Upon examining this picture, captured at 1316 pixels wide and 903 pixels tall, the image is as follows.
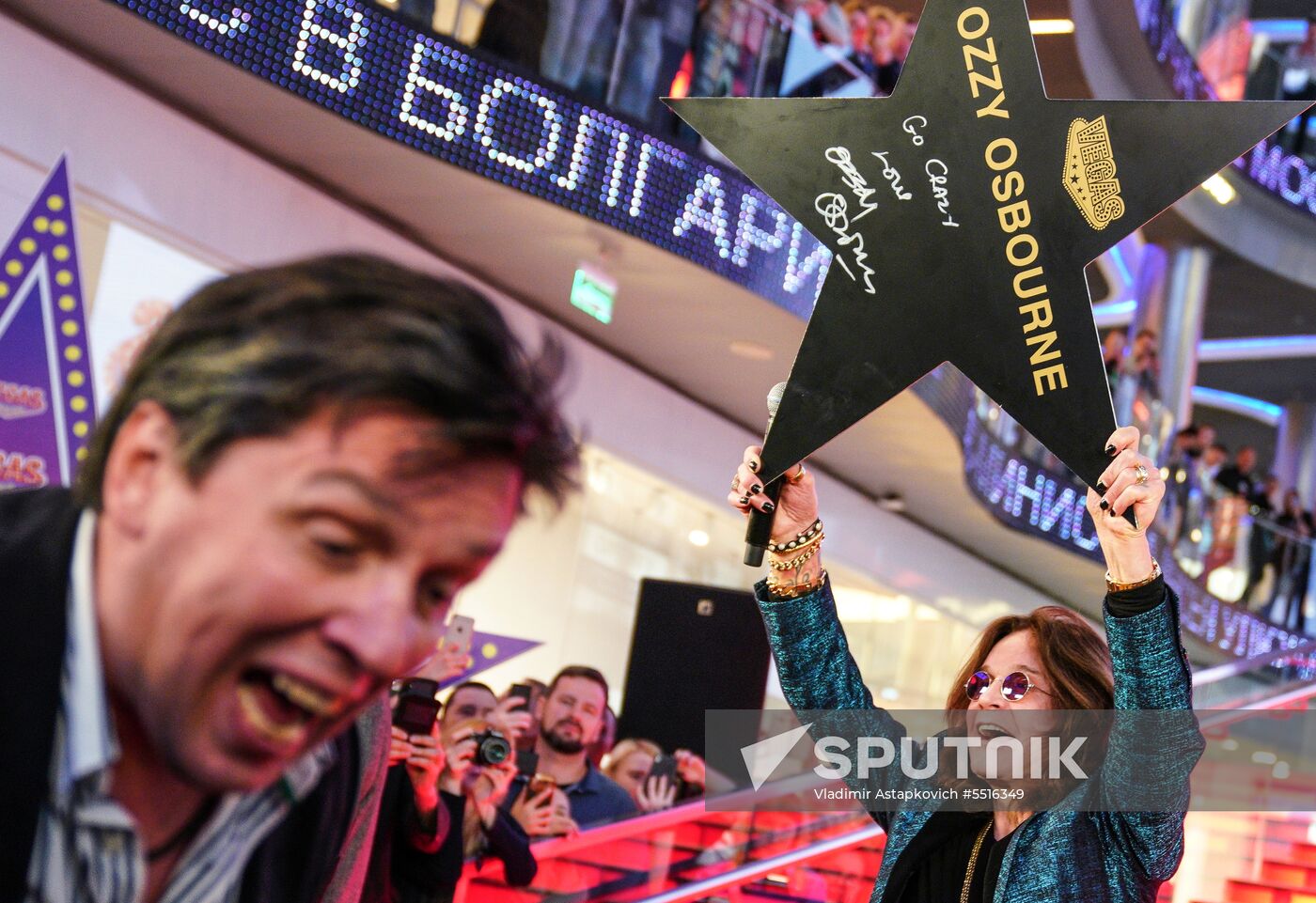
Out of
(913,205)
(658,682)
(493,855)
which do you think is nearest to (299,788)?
(913,205)

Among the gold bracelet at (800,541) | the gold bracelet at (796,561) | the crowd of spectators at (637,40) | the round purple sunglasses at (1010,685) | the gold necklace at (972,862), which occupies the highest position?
the crowd of spectators at (637,40)

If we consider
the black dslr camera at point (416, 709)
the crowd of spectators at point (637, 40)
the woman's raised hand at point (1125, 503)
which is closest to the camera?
the woman's raised hand at point (1125, 503)

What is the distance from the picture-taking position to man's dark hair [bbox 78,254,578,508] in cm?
66

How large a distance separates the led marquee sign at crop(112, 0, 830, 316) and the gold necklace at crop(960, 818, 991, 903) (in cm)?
442

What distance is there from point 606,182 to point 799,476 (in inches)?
189

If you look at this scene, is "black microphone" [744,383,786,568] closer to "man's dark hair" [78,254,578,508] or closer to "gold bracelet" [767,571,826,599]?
"gold bracelet" [767,571,826,599]

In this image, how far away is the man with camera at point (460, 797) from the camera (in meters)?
2.93

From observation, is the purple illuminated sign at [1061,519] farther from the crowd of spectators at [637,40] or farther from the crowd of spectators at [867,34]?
the crowd of spectators at [637,40]

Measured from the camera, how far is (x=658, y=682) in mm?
3938

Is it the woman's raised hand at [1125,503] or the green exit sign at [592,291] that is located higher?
the green exit sign at [592,291]

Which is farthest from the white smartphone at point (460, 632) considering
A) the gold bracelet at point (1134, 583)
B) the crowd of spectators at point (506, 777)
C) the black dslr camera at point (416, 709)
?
the gold bracelet at point (1134, 583)

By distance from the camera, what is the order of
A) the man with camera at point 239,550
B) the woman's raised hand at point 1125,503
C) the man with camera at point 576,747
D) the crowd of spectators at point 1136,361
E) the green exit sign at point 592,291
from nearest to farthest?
the man with camera at point 239,550 < the woman's raised hand at point 1125,503 < the man with camera at point 576,747 < the green exit sign at point 592,291 < the crowd of spectators at point 1136,361

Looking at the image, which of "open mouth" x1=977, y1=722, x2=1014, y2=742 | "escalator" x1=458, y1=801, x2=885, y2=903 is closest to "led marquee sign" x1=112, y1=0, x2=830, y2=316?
"escalator" x1=458, y1=801, x2=885, y2=903

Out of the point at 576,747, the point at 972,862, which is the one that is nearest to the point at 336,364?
the point at 972,862
